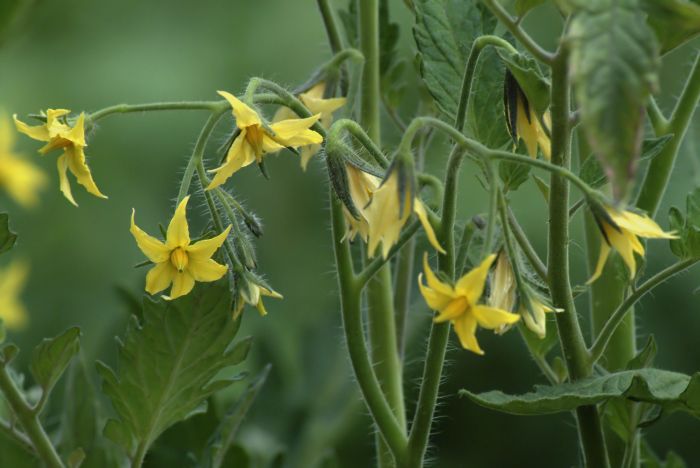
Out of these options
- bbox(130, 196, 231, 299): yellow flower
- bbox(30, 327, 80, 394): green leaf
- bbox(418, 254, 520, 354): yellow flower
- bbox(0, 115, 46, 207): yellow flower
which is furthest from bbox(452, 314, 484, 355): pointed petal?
bbox(0, 115, 46, 207): yellow flower

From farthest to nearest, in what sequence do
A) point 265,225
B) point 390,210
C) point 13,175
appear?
point 265,225
point 13,175
point 390,210

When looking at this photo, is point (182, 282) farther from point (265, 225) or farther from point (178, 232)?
point (265, 225)

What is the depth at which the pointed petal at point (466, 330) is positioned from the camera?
0.39 m

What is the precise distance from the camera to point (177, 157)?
1586 millimetres

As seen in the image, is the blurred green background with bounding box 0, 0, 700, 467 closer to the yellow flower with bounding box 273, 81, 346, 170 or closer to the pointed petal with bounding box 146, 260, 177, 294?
the yellow flower with bounding box 273, 81, 346, 170

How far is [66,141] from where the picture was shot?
47cm

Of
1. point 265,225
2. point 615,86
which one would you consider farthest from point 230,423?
point 265,225

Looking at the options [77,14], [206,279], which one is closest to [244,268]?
[206,279]

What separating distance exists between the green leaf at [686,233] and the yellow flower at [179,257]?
0.19m

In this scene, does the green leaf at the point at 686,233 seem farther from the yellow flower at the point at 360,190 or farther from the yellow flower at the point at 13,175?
the yellow flower at the point at 13,175

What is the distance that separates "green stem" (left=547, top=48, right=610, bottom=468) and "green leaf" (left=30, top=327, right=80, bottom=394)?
0.22 meters

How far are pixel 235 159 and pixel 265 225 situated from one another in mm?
888

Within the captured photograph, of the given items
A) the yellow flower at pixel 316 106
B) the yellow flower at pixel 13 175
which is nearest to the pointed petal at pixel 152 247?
the yellow flower at pixel 316 106

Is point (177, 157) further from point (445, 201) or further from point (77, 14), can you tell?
point (445, 201)
